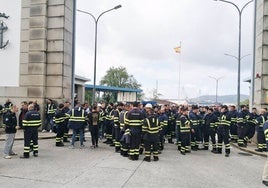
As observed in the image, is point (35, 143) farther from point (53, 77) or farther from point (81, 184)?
point (53, 77)

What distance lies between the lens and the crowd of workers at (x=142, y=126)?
34.8 ft

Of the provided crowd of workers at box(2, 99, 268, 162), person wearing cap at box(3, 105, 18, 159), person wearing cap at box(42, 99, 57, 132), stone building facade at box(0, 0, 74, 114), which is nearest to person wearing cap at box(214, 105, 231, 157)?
crowd of workers at box(2, 99, 268, 162)

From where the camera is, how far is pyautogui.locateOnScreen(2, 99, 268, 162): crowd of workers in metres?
10.6

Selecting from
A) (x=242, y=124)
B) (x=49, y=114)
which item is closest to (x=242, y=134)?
(x=242, y=124)

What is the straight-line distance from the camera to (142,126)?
35.4ft

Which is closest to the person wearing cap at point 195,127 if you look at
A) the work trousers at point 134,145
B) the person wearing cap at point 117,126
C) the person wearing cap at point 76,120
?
the person wearing cap at point 117,126

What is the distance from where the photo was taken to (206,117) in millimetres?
13547

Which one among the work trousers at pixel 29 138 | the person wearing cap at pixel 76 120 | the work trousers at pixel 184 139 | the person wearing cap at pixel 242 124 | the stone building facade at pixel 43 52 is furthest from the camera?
the stone building facade at pixel 43 52

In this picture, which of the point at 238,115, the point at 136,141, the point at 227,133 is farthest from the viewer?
the point at 238,115

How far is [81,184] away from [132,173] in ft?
5.70

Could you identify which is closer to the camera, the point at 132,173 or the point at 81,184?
the point at 81,184

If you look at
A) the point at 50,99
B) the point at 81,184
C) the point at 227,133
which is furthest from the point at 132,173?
the point at 50,99

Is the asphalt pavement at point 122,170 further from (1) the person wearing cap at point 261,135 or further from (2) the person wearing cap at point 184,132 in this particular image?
(1) the person wearing cap at point 261,135

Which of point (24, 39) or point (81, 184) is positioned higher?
point (24, 39)
